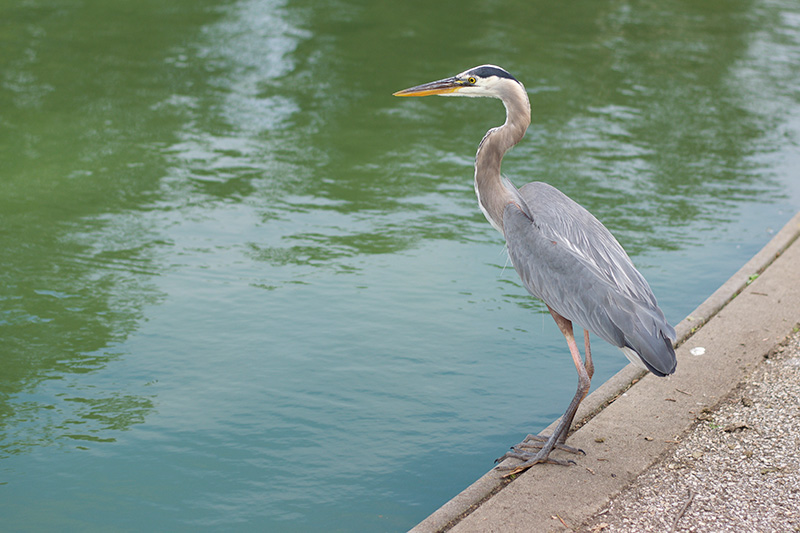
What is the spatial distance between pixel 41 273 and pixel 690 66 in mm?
9565

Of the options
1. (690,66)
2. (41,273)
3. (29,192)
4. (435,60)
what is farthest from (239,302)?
(690,66)

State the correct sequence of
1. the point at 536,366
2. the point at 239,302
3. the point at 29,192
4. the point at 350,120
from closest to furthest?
1. the point at 536,366
2. the point at 239,302
3. the point at 29,192
4. the point at 350,120

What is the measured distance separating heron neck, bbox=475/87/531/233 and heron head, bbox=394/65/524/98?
0.07 meters

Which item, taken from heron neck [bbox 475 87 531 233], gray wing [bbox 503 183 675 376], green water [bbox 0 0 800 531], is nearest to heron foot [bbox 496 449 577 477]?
green water [bbox 0 0 800 531]

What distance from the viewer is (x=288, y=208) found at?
7.32 m

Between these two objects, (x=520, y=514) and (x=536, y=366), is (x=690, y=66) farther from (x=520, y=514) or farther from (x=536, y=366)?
(x=520, y=514)

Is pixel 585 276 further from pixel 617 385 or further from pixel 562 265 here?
pixel 617 385

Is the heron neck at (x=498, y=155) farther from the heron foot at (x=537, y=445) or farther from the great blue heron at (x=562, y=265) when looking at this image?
the heron foot at (x=537, y=445)

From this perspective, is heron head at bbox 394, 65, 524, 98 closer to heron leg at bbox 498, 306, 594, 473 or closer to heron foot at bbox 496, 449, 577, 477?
heron leg at bbox 498, 306, 594, 473

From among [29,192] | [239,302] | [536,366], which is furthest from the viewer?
[29,192]

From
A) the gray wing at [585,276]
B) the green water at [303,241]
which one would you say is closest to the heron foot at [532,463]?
the green water at [303,241]

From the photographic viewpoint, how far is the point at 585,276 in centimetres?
390

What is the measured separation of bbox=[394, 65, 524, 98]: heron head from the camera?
14.1 feet

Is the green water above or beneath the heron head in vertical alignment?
beneath
